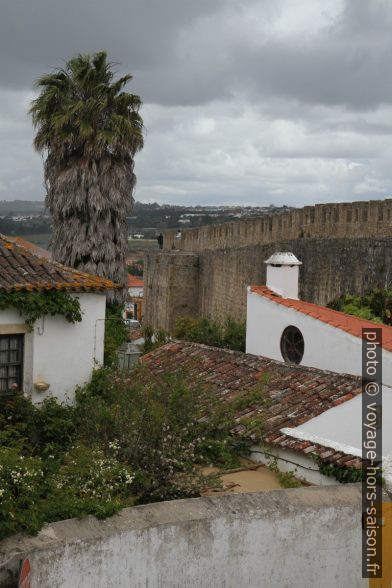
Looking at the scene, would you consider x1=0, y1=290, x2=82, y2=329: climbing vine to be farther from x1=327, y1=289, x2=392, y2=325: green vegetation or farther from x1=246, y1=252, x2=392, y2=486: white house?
x1=327, y1=289, x2=392, y2=325: green vegetation

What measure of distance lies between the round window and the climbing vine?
12.2 ft

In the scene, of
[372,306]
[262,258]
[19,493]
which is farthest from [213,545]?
[262,258]

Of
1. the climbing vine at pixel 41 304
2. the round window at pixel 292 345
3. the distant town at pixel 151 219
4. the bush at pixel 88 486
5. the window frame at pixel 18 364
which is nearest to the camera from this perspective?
the bush at pixel 88 486

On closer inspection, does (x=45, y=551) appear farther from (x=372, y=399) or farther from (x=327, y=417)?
(x=372, y=399)

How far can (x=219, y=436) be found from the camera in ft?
28.7

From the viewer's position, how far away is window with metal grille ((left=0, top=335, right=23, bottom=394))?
913 centimetres

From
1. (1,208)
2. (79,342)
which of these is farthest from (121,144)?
(1,208)

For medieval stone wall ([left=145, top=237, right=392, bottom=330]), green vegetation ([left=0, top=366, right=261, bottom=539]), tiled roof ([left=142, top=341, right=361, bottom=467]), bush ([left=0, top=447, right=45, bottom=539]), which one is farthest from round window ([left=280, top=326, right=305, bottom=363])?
bush ([left=0, top=447, right=45, bottom=539])

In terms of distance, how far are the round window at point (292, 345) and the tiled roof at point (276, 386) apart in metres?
0.83

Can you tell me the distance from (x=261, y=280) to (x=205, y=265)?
7452 millimetres

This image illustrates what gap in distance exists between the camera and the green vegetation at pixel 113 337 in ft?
36.2

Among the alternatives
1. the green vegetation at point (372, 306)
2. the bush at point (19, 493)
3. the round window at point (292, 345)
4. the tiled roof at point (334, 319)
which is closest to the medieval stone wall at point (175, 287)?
the green vegetation at point (372, 306)

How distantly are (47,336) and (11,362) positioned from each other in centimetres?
53

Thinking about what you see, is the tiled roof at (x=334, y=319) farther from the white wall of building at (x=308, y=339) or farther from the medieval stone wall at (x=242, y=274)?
the medieval stone wall at (x=242, y=274)
